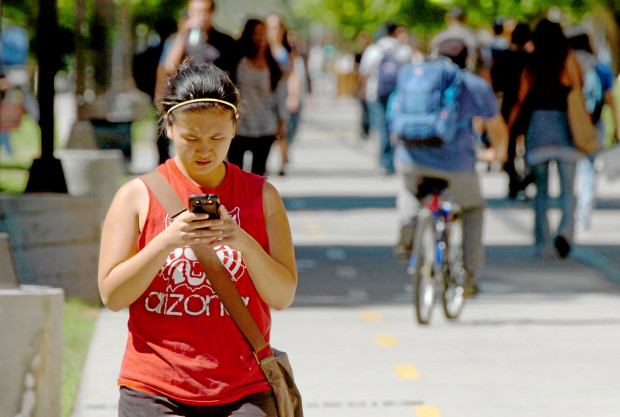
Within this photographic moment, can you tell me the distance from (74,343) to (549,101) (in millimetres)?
4957


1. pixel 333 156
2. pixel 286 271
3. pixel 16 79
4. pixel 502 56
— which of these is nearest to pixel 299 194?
pixel 502 56

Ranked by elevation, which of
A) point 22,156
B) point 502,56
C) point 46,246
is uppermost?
point 502,56

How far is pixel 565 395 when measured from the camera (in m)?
6.79

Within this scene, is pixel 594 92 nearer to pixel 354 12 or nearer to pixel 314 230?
pixel 314 230

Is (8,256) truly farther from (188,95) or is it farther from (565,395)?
(188,95)

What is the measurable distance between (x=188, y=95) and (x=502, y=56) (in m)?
10.8

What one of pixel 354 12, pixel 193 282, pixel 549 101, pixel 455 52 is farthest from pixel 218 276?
pixel 354 12

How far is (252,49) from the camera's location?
12.1 m

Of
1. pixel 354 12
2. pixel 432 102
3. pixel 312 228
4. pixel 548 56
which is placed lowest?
pixel 312 228

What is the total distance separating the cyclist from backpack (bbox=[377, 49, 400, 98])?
402 inches

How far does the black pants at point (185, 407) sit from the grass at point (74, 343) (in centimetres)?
280

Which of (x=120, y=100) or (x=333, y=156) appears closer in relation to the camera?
(x=333, y=156)

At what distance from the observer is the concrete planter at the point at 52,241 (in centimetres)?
900

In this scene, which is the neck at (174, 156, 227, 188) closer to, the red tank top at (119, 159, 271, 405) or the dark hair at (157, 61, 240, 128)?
the red tank top at (119, 159, 271, 405)
